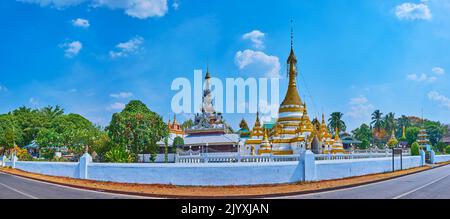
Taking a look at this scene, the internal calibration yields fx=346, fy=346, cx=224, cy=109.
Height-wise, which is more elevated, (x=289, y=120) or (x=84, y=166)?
(x=289, y=120)

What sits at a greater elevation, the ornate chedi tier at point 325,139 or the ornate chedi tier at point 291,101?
the ornate chedi tier at point 291,101

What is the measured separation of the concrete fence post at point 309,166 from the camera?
18.2 m

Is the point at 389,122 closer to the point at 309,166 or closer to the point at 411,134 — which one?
the point at 411,134

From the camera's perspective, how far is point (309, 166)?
18328 mm

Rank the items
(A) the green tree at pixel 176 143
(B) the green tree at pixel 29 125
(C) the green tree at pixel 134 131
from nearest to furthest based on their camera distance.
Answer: (C) the green tree at pixel 134 131 → (A) the green tree at pixel 176 143 → (B) the green tree at pixel 29 125

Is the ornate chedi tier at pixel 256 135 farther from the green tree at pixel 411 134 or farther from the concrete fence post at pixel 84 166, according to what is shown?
the green tree at pixel 411 134

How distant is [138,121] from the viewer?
34.5m

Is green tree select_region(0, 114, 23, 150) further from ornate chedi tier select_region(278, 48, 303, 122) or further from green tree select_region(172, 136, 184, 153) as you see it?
ornate chedi tier select_region(278, 48, 303, 122)

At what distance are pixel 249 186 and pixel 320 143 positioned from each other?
68.0ft

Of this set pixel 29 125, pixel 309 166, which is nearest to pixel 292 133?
pixel 309 166

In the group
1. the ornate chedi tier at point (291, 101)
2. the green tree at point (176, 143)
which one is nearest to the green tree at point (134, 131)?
the green tree at point (176, 143)

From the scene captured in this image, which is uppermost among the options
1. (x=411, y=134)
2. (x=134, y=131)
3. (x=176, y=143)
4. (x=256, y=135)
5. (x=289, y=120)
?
(x=289, y=120)
